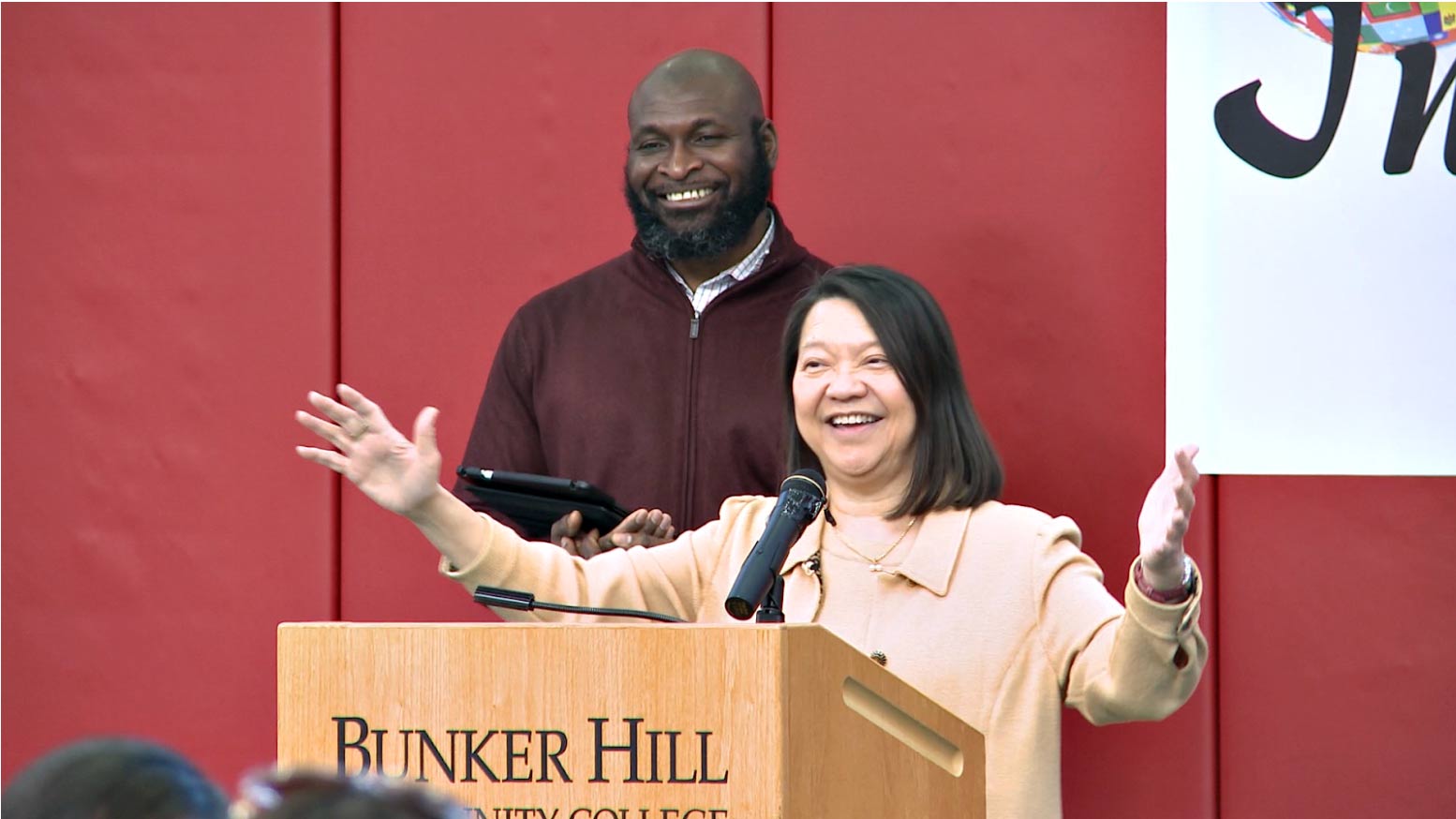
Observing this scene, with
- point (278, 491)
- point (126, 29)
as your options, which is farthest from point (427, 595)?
point (126, 29)

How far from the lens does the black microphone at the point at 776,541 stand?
1.74 meters

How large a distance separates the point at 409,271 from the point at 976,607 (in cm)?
157

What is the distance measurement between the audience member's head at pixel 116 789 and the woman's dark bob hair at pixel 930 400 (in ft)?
5.92

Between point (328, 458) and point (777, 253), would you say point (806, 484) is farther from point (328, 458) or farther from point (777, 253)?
point (777, 253)

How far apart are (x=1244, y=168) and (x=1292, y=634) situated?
82 centimetres

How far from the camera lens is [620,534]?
104 inches

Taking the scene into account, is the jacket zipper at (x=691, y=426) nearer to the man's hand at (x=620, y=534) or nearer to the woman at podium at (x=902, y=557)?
the man's hand at (x=620, y=534)

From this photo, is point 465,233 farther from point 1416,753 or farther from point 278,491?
point 1416,753

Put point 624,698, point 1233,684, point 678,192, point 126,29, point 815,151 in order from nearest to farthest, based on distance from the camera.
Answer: point 624,698 < point 678,192 < point 1233,684 < point 815,151 < point 126,29

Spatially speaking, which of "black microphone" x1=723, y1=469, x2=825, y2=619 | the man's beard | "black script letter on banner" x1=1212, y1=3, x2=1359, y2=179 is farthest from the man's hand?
"black script letter on banner" x1=1212, y1=3, x2=1359, y2=179

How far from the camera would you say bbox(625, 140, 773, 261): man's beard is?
115 inches

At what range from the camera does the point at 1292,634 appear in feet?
10.2

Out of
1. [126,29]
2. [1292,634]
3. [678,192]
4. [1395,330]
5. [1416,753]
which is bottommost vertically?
[1416,753]

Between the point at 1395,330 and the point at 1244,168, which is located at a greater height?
the point at 1244,168
